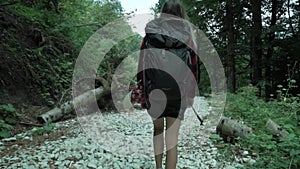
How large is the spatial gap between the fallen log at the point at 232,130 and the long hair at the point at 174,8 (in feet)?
7.78

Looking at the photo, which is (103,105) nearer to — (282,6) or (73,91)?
(73,91)

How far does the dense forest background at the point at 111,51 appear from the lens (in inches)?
197

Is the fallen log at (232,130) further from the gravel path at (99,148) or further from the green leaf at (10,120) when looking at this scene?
the green leaf at (10,120)

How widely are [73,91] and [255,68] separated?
7.89 metres

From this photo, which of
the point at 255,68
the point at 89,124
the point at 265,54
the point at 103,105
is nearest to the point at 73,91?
the point at 103,105

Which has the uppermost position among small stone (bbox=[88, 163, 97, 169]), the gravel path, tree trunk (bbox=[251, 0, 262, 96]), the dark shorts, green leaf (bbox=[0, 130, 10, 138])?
tree trunk (bbox=[251, 0, 262, 96])

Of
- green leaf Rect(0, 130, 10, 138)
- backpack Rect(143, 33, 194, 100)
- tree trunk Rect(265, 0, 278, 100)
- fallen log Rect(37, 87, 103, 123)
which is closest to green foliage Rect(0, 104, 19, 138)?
green leaf Rect(0, 130, 10, 138)

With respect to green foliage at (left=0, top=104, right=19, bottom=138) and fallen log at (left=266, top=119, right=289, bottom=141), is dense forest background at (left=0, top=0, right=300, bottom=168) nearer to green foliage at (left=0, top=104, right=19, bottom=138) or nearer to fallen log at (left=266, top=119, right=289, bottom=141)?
green foliage at (left=0, top=104, right=19, bottom=138)

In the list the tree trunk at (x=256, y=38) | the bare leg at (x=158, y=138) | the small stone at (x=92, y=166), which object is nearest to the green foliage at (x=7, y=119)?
the small stone at (x=92, y=166)

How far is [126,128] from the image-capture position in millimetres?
5242

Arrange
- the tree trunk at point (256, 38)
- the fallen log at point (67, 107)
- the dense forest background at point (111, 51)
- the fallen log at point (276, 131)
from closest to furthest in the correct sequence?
the fallen log at point (276, 131), the dense forest background at point (111, 51), the fallen log at point (67, 107), the tree trunk at point (256, 38)

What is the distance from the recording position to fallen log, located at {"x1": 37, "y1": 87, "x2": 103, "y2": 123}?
16.9 ft

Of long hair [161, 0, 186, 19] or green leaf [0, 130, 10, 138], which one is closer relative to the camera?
long hair [161, 0, 186, 19]

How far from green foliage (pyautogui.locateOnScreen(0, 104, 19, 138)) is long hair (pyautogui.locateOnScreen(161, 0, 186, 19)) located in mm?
3368
